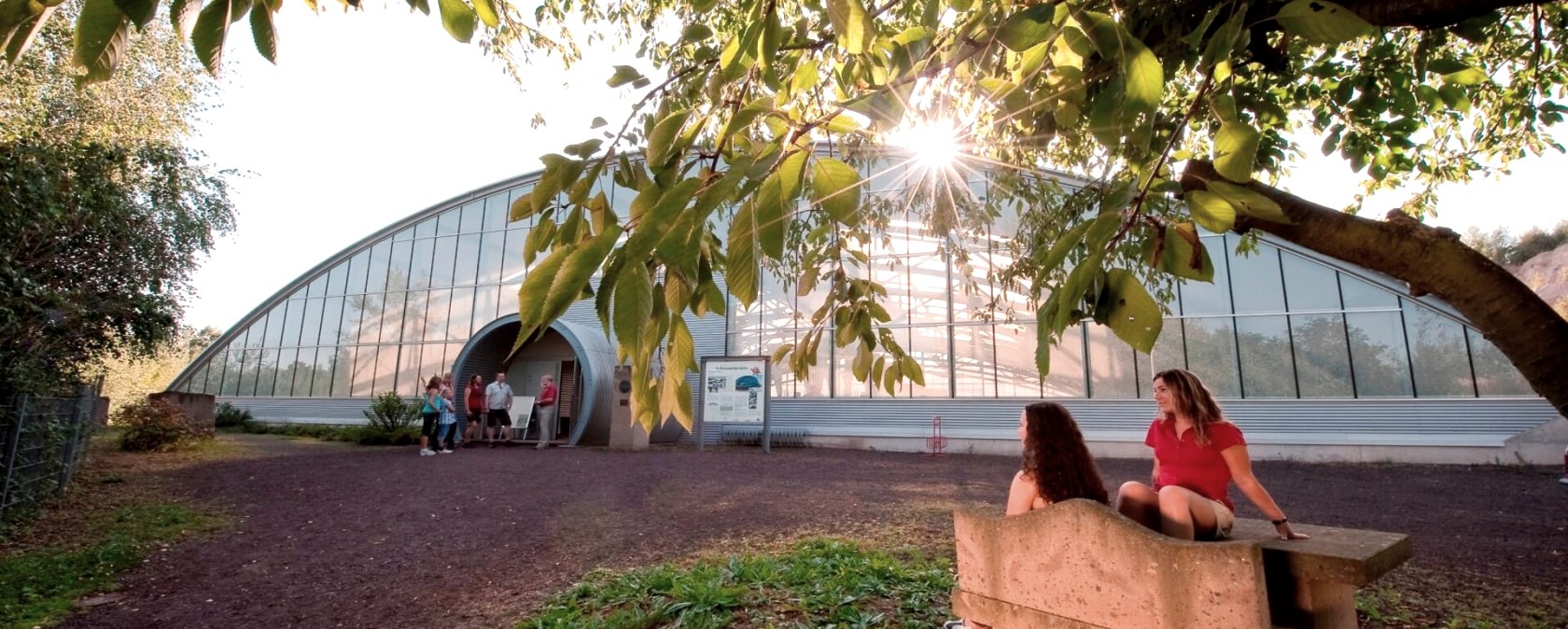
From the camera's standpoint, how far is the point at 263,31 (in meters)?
1.02

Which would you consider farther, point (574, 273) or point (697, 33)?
point (697, 33)

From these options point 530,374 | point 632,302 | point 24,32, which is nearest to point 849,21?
point 632,302

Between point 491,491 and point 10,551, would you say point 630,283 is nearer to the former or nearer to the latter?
point 10,551

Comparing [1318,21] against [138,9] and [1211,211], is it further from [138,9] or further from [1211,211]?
[138,9]

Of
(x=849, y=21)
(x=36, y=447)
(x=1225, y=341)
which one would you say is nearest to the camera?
(x=849, y=21)

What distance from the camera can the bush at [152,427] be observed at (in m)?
13.1

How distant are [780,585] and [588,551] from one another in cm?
235

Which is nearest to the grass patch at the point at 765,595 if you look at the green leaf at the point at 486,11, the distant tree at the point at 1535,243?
the green leaf at the point at 486,11

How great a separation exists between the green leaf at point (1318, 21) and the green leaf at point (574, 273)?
1188mm

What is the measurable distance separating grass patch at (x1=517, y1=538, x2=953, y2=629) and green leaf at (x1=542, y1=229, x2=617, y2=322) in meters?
3.34

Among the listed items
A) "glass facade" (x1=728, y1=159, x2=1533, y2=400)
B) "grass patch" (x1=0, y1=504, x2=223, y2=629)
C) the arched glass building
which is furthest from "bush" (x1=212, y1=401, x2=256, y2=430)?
"glass facade" (x1=728, y1=159, x2=1533, y2=400)

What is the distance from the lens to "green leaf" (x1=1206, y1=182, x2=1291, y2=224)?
105 cm

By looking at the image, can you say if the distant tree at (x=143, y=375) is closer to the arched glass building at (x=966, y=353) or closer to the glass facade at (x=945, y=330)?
the glass facade at (x=945, y=330)

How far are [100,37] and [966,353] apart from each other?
1708 cm
